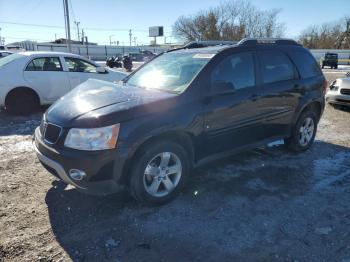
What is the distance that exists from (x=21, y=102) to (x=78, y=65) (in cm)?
179

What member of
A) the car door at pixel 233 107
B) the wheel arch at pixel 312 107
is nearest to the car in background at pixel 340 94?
the wheel arch at pixel 312 107

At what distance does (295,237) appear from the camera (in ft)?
10.5

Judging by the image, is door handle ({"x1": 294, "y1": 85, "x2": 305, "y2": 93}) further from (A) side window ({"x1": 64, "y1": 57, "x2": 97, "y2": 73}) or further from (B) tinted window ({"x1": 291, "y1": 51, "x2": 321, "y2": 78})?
(A) side window ({"x1": 64, "y1": 57, "x2": 97, "y2": 73})

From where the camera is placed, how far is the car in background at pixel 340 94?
9156 millimetres

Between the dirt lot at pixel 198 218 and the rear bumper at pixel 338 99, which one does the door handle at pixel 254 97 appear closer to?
the dirt lot at pixel 198 218

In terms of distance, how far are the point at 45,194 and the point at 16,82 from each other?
477 cm

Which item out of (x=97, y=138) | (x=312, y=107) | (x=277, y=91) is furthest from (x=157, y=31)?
(x=97, y=138)

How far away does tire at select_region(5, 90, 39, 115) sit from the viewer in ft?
25.8

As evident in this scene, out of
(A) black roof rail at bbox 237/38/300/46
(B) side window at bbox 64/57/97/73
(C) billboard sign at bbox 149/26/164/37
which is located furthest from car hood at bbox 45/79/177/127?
(C) billboard sign at bbox 149/26/164/37

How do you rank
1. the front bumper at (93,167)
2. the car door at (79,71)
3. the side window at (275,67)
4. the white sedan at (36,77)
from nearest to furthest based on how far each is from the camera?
the front bumper at (93,167)
the side window at (275,67)
the white sedan at (36,77)
the car door at (79,71)

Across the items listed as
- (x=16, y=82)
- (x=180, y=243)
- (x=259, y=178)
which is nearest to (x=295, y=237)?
(x=180, y=243)

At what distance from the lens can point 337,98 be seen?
932 centimetres

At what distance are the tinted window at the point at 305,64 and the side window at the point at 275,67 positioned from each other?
7.5 inches

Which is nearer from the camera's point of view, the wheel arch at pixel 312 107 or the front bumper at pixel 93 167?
the front bumper at pixel 93 167
